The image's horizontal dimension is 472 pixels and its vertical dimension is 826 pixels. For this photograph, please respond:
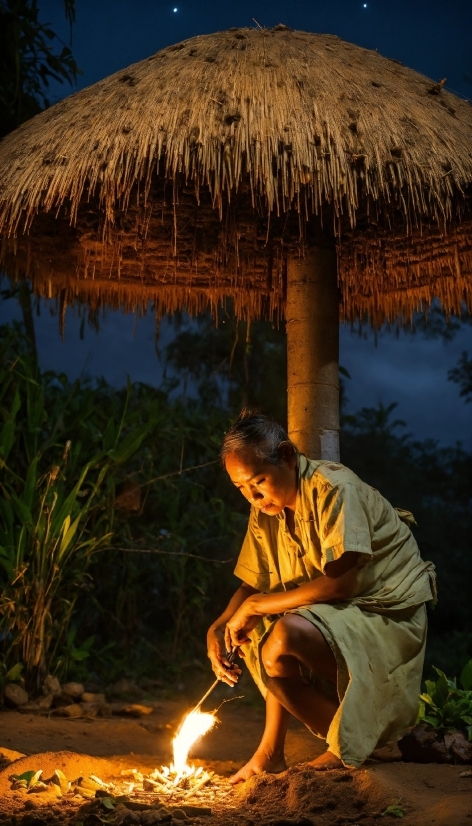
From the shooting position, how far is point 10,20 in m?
6.28

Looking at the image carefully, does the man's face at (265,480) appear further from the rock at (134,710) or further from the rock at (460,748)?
the rock at (134,710)

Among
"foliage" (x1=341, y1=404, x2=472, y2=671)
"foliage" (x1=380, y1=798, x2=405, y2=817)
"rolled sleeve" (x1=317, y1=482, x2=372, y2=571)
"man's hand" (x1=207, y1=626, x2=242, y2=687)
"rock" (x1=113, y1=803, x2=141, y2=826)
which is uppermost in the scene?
"rolled sleeve" (x1=317, y1=482, x2=372, y2=571)

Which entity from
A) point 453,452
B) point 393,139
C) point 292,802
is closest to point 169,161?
point 393,139

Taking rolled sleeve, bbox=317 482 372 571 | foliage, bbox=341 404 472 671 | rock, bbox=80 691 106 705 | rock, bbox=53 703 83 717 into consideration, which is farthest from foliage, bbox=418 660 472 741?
foliage, bbox=341 404 472 671

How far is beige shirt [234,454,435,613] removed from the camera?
8.93 feet

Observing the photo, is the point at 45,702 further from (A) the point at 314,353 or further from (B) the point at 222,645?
(A) the point at 314,353

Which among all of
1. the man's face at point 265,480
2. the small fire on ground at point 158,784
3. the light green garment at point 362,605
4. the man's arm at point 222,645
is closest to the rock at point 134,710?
the small fire on ground at point 158,784

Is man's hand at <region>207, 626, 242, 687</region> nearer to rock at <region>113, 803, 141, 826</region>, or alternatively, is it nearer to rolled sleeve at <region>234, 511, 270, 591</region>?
rolled sleeve at <region>234, 511, 270, 591</region>

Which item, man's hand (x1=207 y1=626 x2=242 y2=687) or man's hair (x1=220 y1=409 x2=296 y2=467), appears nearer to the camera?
man's hair (x1=220 y1=409 x2=296 y2=467)

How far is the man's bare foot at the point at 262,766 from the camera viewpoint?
2877 mm

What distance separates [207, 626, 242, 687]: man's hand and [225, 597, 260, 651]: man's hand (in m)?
0.04

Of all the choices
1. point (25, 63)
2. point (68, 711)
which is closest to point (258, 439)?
point (68, 711)

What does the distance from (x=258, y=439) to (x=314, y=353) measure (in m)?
1.04

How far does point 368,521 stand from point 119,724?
2.30 metres
